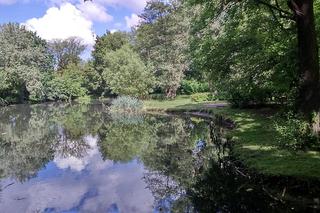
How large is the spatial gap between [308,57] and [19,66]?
2160 inches

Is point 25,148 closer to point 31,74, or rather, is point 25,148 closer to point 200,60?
point 200,60

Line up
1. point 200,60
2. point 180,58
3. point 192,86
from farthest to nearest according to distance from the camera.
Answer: point 192,86
point 180,58
point 200,60

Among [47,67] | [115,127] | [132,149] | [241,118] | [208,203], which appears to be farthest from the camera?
[47,67]

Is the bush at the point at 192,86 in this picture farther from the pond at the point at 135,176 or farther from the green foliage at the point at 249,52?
the green foliage at the point at 249,52

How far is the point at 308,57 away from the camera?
1259cm

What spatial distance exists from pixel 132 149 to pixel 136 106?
20.7 meters

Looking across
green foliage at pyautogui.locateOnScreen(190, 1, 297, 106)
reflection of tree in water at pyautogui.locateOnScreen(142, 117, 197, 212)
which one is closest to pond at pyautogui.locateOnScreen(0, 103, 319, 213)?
reflection of tree in water at pyautogui.locateOnScreen(142, 117, 197, 212)

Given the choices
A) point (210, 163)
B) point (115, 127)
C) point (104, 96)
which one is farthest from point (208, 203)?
point (104, 96)

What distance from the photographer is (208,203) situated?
1034 centimetres

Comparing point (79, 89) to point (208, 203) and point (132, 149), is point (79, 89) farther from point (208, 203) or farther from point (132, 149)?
point (208, 203)

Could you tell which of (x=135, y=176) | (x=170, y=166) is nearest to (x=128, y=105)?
(x=170, y=166)

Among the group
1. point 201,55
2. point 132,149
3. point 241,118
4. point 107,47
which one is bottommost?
point 132,149

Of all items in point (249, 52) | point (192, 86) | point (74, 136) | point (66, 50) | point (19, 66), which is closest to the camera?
point (249, 52)

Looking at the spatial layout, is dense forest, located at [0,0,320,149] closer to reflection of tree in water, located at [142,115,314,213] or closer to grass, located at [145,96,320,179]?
grass, located at [145,96,320,179]
